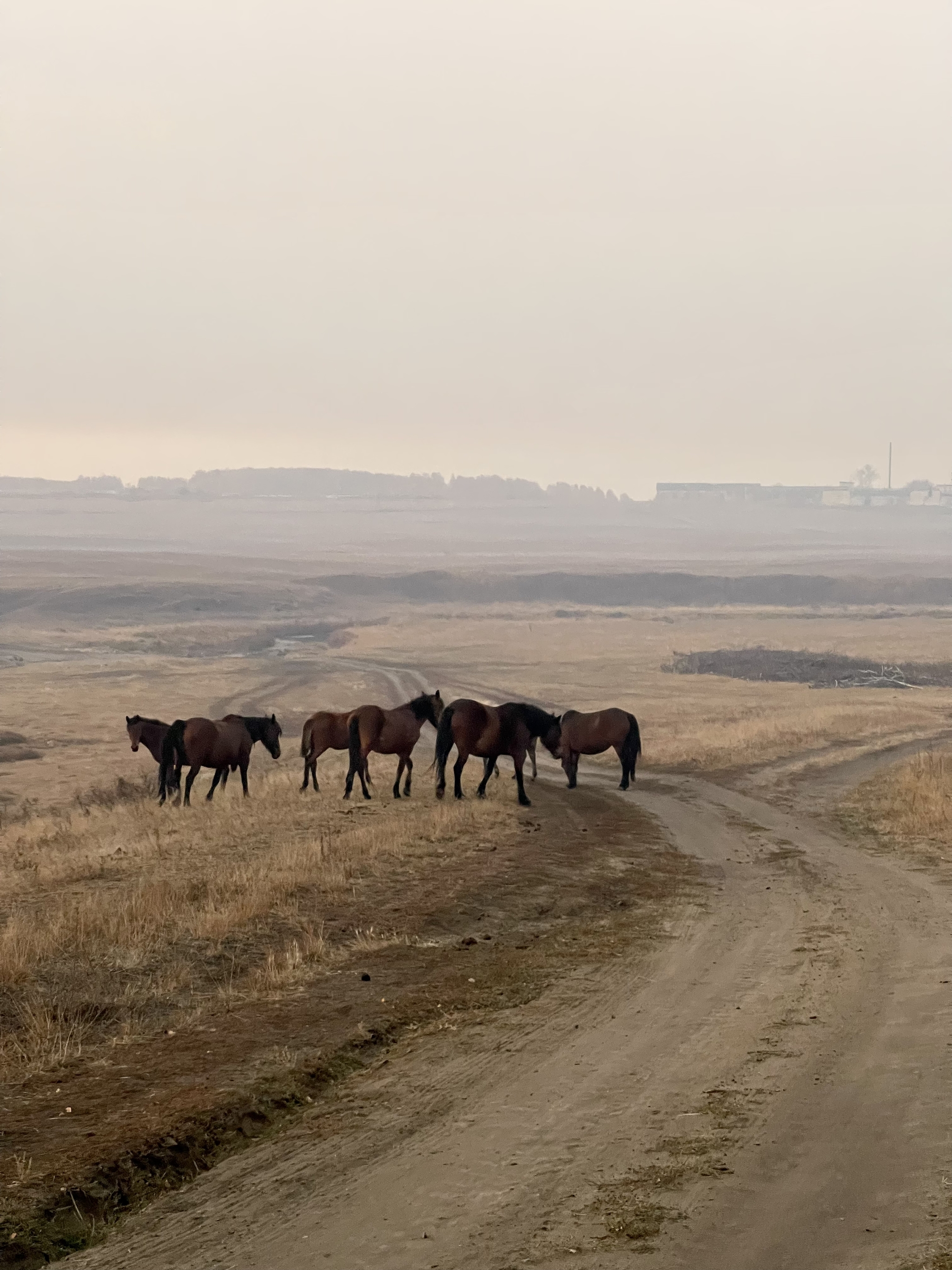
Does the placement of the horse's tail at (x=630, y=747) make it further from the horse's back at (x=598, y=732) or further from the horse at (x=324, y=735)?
the horse at (x=324, y=735)

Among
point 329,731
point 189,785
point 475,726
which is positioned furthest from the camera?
point 329,731

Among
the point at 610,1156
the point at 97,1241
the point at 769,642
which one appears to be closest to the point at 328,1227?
the point at 97,1241

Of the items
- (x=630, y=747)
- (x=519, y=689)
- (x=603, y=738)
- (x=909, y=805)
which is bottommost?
(x=519, y=689)

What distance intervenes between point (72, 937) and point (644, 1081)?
6872 millimetres

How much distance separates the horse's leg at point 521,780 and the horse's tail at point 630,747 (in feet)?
14.3

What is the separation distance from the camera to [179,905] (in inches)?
607

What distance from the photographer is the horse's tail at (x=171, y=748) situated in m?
28.4

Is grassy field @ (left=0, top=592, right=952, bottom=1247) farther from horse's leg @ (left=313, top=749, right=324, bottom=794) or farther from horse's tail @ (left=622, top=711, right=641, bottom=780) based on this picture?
horse's tail @ (left=622, top=711, right=641, bottom=780)

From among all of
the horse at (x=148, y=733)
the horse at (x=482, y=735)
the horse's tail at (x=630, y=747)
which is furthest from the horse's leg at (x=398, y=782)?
the horse at (x=148, y=733)

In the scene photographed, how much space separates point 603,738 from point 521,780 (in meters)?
4.53

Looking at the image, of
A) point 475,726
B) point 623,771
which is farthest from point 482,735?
point 623,771

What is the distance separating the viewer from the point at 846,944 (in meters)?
14.1

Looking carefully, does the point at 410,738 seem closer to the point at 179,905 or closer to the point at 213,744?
the point at 213,744

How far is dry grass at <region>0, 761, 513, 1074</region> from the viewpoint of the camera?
11703mm
